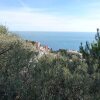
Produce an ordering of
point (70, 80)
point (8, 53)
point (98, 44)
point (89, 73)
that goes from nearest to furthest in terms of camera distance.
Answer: point (70, 80)
point (89, 73)
point (8, 53)
point (98, 44)

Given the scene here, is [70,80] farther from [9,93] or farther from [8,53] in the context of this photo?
[8,53]

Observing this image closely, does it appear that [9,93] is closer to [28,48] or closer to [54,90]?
[54,90]

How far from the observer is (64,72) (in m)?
7.43

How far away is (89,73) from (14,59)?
1.93m

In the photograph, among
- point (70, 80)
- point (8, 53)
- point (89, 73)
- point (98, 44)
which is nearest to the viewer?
point (70, 80)

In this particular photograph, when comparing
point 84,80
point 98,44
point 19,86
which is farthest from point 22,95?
point 98,44

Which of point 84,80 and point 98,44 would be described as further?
point 98,44

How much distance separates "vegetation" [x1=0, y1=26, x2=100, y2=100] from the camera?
7.18 metres

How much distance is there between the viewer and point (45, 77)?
24.2 ft

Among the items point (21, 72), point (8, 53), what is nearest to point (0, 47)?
point (8, 53)

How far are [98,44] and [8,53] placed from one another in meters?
2.92

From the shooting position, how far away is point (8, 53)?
8461 millimetres

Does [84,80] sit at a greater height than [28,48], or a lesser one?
lesser

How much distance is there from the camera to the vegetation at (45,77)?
7.18 metres
